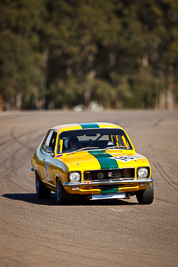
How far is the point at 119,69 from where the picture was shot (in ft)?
235

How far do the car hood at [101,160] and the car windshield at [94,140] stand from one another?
1.25 feet

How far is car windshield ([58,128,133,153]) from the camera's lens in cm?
1141

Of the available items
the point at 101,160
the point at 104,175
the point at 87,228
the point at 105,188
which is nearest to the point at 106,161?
the point at 101,160

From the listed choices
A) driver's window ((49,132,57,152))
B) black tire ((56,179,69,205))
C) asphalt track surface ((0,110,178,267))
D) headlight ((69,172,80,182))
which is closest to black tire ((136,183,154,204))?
asphalt track surface ((0,110,178,267))

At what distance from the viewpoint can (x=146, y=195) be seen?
1047 cm

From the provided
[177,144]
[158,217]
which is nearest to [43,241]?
[158,217]

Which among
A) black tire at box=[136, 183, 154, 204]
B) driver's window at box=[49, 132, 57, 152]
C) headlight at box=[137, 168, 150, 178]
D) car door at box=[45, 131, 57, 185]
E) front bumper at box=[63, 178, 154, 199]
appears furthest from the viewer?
driver's window at box=[49, 132, 57, 152]

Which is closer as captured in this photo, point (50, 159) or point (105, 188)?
point (105, 188)

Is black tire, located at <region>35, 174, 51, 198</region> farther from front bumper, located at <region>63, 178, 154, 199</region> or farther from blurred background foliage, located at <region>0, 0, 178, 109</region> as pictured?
blurred background foliage, located at <region>0, 0, 178, 109</region>

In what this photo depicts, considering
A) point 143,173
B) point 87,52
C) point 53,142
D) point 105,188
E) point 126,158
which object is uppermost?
point 87,52

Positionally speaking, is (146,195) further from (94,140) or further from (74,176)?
(94,140)

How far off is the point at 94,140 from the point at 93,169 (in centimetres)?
154

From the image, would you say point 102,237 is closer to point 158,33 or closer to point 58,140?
point 58,140

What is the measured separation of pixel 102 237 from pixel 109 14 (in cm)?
6470
